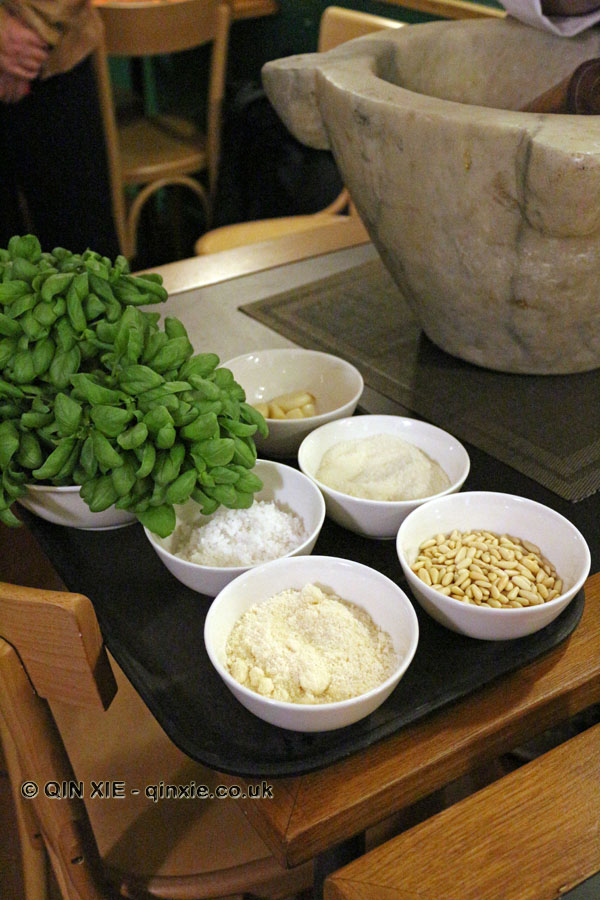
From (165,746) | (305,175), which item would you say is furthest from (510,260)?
(305,175)

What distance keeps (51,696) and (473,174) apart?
59cm

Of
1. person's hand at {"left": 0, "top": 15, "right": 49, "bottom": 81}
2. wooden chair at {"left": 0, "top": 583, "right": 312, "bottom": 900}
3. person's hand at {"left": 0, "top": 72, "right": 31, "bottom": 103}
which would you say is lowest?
wooden chair at {"left": 0, "top": 583, "right": 312, "bottom": 900}

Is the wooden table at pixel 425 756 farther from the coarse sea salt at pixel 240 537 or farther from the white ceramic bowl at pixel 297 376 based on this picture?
the white ceramic bowl at pixel 297 376

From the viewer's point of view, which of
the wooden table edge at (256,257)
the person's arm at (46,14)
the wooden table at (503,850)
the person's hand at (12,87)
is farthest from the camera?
the person's hand at (12,87)

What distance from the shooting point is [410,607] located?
619 millimetres

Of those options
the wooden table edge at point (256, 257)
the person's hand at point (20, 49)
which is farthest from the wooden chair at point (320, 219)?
the person's hand at point (20, 49)

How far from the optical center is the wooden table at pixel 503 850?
527mm

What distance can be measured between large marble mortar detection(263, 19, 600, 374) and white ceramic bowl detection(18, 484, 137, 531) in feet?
1.43

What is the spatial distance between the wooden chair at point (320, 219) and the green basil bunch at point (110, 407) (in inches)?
45.8

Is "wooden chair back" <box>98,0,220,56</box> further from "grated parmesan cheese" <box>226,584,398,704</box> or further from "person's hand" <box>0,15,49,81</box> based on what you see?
"grated parmesan cheese" <box>226,584,398,704</box>

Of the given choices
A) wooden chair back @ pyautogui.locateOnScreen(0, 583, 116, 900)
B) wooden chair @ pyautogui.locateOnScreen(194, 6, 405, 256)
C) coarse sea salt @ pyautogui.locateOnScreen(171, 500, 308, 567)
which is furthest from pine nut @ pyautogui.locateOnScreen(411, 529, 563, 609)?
wooden chair @ pyautogui.locateOnScreen(194, 6, 405, 256)

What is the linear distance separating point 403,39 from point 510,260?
417 mm

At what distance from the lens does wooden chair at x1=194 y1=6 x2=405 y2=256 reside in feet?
6.12

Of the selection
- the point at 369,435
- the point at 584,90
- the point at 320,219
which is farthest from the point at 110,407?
the point at 320,219
